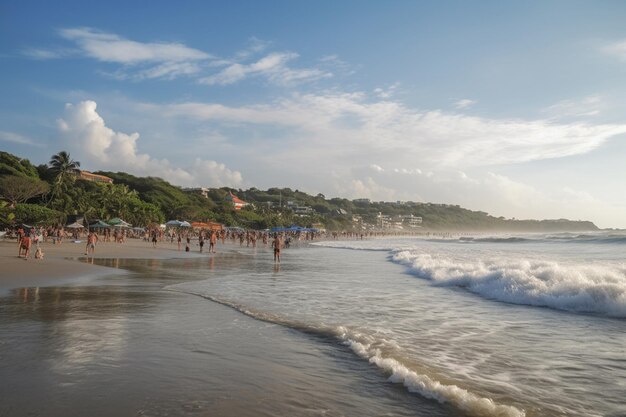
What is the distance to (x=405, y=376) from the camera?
19.3 ft

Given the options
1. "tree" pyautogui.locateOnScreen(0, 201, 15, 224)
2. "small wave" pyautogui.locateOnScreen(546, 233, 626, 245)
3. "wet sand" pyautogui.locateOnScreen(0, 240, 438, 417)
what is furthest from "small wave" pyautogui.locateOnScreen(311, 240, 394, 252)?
"wet sand" pyautogui.locateOnScreen(0, 240, 438, 417)

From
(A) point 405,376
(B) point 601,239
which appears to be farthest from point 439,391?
(B) point 601,239

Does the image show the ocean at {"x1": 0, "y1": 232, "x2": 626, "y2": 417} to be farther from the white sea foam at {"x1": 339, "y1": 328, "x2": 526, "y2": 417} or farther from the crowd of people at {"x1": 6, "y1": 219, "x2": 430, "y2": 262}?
the crowd of people at {"x1": 6, "y1": 219, "x2": 430, "y2": 262}

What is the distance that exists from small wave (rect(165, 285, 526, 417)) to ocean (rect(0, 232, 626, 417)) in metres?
0.03

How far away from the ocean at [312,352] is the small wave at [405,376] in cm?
3

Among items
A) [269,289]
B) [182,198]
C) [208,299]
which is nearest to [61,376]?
[208,299]

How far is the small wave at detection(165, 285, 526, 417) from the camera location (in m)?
4.89

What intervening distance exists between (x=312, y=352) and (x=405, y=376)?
5.76 feet

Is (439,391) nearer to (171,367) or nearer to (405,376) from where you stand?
(405,376)

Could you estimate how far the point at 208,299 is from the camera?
12148mm

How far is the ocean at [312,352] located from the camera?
4906 mm

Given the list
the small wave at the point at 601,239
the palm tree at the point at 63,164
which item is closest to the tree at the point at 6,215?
the palm tree at the point at 63,164

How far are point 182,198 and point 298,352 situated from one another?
103640 millimetres

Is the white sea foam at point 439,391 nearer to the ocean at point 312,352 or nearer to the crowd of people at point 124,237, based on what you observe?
the ocean at point 312,352
